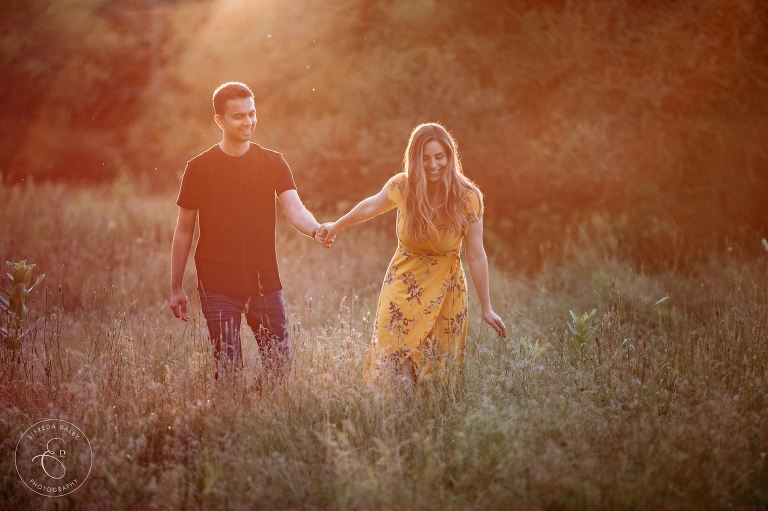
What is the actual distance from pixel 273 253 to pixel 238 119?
90 cm

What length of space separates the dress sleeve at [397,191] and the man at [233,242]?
0.82 m

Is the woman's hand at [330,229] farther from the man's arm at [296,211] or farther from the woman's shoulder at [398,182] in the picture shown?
the woman's shoulder at [398,182]

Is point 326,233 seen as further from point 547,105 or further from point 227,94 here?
point 547,105

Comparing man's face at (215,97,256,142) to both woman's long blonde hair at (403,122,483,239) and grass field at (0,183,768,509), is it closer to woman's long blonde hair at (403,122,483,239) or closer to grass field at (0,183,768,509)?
woman's long blonde hair at (403,122,483,239)

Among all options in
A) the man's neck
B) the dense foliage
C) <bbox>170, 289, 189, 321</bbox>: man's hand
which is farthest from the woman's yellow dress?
the dense foliage

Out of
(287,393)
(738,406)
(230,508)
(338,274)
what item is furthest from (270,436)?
(338,274)

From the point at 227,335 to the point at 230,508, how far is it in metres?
1.30

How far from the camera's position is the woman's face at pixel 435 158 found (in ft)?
16.9

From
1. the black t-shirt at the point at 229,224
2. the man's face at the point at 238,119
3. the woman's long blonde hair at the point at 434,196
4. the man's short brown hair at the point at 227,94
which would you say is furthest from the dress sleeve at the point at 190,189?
the woman's long blonde hair at the point at 434,196

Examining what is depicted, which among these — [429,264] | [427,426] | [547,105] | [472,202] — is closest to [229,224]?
[429,264]

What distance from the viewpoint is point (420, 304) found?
516 centimetres

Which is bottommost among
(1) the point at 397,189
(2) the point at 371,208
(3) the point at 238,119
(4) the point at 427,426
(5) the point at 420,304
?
(4) the point at 427,426

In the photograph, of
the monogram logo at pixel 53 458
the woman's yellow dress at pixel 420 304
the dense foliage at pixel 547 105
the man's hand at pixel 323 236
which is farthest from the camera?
the dense foliage at pixel 547 105

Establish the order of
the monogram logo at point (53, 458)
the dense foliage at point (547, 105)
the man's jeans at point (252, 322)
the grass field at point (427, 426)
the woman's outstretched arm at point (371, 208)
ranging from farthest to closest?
the dense foliage at point (547, 105) → the woman's outstretched arm at point (371, 208) → the man's jeans at point (252, 322) → the monogram logo at point (53, 458) → the grass field at point (427, 426)
